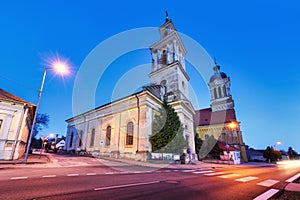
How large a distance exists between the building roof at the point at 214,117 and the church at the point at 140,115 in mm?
15394

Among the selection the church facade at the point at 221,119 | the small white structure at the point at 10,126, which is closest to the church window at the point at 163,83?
the church facade at the point at 221,119

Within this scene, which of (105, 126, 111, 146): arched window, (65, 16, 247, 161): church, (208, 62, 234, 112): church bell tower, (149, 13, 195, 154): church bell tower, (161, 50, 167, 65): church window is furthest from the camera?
(208, 62, 234, 112): church bell tower

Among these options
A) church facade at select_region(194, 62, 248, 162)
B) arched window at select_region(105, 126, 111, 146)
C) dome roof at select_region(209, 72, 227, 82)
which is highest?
dome roof at select_region(209, 72, 227, 82)

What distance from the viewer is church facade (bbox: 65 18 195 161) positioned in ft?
57.2

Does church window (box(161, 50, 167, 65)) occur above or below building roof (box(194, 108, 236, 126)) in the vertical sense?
above

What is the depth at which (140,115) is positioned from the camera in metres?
17.7

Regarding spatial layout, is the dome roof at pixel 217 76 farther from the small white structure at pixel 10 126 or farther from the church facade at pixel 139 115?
the small white structure at pixel 10 126

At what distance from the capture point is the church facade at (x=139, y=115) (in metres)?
17.4

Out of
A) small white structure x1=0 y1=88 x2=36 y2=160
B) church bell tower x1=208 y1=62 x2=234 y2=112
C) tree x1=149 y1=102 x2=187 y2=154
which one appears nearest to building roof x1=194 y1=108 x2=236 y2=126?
church bell tower x1=208 y1=62 x2=234 y2=112

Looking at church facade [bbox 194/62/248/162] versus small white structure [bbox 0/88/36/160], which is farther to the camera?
church facade [bbox 194/62/248/162]

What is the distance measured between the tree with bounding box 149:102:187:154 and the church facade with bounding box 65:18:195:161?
2.38ft

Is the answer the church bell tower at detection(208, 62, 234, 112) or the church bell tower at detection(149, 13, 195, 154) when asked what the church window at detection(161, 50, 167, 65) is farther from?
the church bell tower at detection(208, 62, 234, 112)

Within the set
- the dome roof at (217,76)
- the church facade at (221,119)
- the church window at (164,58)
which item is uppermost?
the dome roof at (217,76)

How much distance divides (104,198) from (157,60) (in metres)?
28.8
